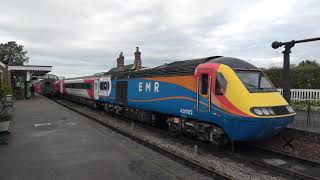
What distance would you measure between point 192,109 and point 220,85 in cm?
164

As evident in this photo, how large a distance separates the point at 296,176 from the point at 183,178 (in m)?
2.58

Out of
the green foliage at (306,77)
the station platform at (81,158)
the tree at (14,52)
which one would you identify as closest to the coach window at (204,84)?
the station platform at (81,158)

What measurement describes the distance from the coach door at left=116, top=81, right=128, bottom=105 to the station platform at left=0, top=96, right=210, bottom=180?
12.8 ft

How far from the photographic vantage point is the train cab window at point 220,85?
10.5 m

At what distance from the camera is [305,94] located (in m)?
22.2

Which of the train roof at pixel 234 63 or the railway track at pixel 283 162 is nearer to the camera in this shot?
the railway track at pixel 283 162

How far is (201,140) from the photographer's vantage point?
491 inches

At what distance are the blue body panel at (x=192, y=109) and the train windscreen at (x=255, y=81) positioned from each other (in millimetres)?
1003

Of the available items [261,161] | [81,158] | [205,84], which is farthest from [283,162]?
[81,158]

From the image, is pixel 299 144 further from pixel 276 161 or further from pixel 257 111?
pixel 257 111

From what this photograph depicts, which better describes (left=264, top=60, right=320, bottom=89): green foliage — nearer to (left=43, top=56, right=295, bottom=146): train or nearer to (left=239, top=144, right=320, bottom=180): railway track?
(left=43, top=56, right=295, bottom=146): train

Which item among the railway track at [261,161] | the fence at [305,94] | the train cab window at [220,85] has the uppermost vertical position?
the train cab window at [220,85]

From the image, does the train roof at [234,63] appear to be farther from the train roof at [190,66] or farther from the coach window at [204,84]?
the coach window at [204,84]

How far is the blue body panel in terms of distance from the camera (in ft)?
32.7
